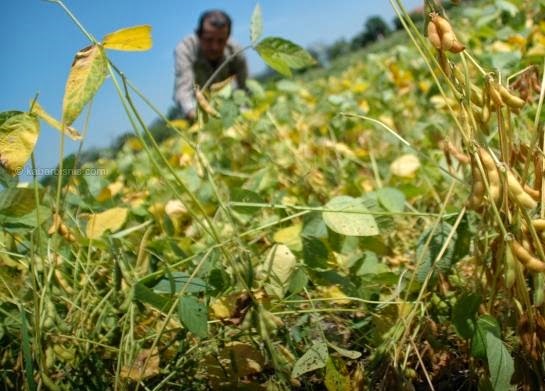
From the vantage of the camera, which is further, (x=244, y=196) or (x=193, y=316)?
(x=244, y=196)

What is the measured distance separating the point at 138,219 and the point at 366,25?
1702cm

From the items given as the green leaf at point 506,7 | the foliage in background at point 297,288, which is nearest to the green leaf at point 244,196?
the foliage in background at point 297,288

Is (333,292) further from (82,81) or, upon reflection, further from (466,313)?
(82,81)

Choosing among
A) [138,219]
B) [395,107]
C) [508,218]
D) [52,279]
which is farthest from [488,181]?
[395,107]

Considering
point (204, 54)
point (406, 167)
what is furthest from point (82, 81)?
point (204, 54)

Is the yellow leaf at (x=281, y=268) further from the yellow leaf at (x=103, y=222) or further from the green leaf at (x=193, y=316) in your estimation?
the yellow leaf at (x=103, y=222)

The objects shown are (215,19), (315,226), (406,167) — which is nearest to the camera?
(315,226)

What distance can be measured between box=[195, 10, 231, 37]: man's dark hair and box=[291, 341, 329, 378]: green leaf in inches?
114

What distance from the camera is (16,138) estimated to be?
0.44 meters

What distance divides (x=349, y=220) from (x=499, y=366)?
0.22 m

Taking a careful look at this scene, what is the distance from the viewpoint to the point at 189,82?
3.09 metres

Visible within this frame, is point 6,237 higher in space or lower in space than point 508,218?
higher

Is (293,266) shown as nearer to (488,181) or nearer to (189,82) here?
(488,181)

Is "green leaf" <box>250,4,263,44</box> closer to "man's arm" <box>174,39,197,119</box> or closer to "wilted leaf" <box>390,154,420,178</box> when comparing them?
"wilted leaf" <box>390,154,420,178</box>
